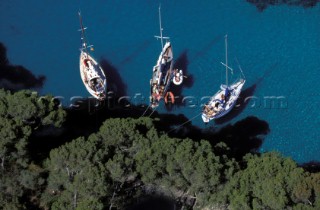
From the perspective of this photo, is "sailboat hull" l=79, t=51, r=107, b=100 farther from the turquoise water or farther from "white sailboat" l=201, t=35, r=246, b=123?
"white sailboat" l=201, t=35, r=246, b=123

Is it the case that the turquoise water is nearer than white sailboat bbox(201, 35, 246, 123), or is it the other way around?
white sailboat bbox(201, 35, 246, 123)

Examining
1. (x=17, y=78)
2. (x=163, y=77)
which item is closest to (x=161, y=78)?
(x=163, y=77)

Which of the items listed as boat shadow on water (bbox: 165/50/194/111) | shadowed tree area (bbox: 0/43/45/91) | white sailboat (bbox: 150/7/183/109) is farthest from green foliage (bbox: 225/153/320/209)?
shadowed tree area (bbox: 0/43/45/91)

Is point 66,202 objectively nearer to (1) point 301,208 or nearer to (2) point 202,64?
(1) point 301,208

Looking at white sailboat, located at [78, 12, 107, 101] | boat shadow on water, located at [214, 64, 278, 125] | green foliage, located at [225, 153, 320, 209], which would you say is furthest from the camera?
boat shadow on water, located at [214, 64, 278, 125]

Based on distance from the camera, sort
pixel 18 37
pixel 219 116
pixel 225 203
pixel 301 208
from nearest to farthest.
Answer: pixel 301 208 < pixel 225 203 < pixel 219 116 < pixel 18 37

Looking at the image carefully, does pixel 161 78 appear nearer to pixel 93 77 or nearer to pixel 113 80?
pixel 113 80

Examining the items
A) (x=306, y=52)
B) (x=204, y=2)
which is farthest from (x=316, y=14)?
(x=204, y=2)
